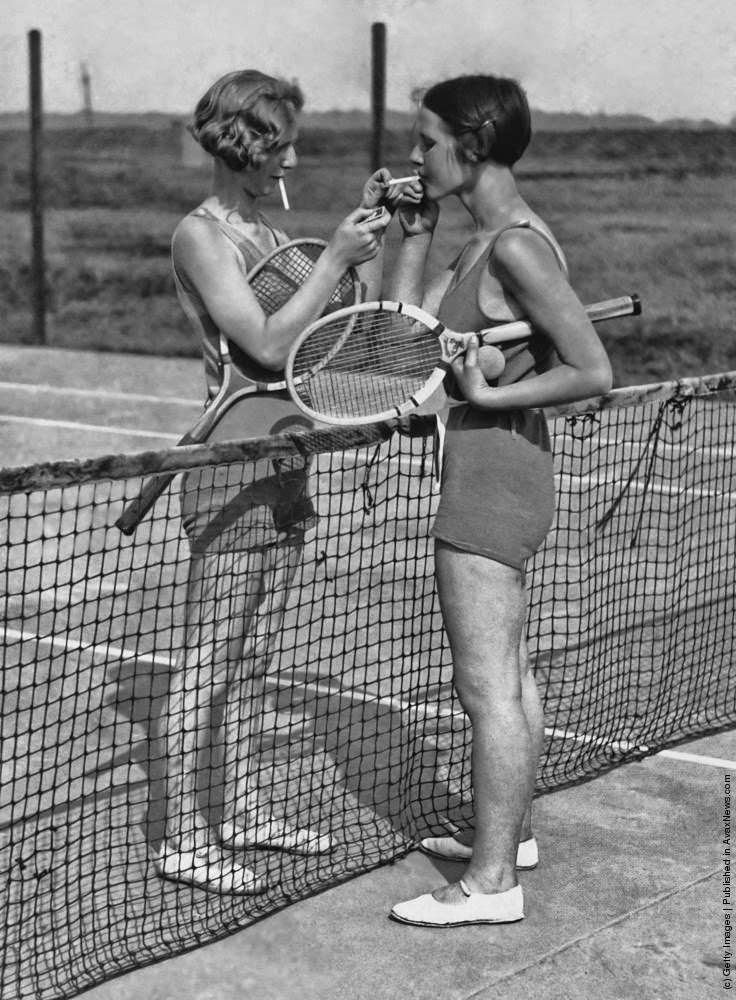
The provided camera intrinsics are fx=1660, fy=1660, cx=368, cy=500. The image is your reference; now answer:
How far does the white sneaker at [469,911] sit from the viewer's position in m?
4.27

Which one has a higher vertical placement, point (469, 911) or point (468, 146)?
point (468, 146)

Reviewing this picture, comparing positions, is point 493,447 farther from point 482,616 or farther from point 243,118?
point 243,118

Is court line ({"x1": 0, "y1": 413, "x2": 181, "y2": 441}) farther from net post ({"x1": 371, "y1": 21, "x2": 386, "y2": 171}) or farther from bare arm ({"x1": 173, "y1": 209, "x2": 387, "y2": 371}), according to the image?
bare arm ({"x1": 173, "y1": 209, "x2": 387, "y2": 371})

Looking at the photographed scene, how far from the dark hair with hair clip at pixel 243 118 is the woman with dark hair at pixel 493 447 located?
1.42ft

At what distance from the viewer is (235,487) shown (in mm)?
4508

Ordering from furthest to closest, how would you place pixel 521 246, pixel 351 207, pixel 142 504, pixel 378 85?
1. pixel 351 207
2. pixel 378 85
3. pixel 142 504
4. pixel 521 246

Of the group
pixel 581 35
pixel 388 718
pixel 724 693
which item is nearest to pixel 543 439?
pixel 388 718

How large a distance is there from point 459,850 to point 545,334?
5.02 ft

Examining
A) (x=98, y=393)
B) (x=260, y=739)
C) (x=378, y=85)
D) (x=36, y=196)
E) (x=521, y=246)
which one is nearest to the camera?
(x=521, y=246)

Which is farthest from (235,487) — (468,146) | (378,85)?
(378,85)

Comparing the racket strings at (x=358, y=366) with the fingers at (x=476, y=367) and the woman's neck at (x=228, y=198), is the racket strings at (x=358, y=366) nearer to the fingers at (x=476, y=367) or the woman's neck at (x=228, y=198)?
the fingers at (x=476, y=367)

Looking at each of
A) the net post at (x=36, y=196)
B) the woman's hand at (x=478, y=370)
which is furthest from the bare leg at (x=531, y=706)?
the net post at (x=36, y=196)

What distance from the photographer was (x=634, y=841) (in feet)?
16.0

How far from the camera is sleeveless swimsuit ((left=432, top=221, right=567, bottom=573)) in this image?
420cm
